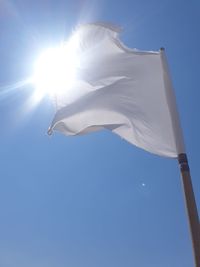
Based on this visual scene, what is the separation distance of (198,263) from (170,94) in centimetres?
306

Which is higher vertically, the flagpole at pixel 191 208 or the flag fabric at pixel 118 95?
the flag fabric at pixel 118 95

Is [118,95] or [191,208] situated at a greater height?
[118,95]

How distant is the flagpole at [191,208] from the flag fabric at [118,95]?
111 centimetres

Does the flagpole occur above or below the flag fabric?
below

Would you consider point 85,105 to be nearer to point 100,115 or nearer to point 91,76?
point 100,115

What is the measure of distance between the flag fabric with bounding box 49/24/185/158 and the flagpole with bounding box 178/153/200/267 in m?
1.11

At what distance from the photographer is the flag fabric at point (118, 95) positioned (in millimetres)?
7539

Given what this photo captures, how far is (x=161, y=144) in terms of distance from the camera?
7.26m

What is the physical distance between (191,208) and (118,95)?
3.52 m

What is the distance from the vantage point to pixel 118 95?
8.23m

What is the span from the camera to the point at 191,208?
17.5 feet

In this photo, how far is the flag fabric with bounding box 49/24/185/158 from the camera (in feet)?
24.7

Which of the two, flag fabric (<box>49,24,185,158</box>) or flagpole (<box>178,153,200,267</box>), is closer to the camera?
flagpole (<box>178,153,200,267</box>)

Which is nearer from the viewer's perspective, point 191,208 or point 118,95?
point 191,208
